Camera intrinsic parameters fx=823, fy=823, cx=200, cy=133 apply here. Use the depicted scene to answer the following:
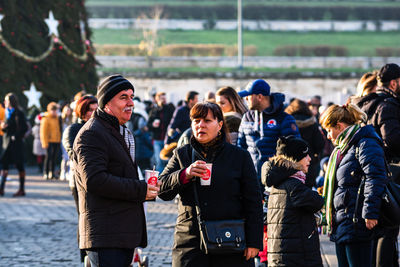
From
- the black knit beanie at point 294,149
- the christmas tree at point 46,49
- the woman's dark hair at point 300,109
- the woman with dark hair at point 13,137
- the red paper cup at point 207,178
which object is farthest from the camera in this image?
the christmas tree at point 46,49

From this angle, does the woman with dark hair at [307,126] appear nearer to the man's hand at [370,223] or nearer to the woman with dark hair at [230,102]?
the woman with dark hair at [230,102]

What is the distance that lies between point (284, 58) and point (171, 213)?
145 ft

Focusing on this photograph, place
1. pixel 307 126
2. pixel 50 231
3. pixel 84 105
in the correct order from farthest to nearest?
pixel 307 126
pixel 50 231
pixel 84 105

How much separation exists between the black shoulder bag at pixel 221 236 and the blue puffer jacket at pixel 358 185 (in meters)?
1.09

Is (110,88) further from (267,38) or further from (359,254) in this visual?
(267,38)

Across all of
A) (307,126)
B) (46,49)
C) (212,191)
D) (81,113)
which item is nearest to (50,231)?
(81,113)

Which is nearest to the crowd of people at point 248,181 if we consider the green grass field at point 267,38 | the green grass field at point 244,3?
the green grass field at point 267,38

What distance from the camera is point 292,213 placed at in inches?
232

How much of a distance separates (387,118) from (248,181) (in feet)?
6.94

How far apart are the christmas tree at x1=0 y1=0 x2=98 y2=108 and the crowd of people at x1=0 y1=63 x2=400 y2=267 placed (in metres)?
12.8

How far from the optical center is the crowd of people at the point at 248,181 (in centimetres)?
476

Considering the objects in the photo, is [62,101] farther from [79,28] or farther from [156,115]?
[156,115]

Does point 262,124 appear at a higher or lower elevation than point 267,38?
lower

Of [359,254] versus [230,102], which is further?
[230,102]
